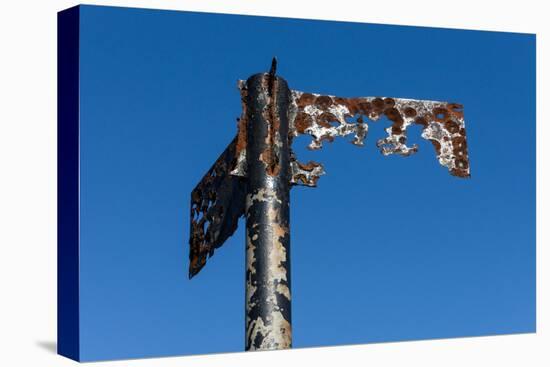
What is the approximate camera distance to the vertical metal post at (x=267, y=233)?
12.4 meters

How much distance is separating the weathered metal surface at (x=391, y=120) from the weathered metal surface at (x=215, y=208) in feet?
2.36

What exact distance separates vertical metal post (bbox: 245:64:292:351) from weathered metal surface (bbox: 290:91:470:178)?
33 cm

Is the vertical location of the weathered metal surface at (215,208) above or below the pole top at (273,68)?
below

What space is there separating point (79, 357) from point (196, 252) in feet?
5.29

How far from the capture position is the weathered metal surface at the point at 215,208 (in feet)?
43.3

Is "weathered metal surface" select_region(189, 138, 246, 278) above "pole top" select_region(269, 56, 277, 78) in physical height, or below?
below

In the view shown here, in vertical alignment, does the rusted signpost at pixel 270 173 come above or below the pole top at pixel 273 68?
below

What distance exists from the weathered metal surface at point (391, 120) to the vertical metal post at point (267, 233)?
33 centimetres

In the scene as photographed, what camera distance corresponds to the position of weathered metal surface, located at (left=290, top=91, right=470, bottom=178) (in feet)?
42.9

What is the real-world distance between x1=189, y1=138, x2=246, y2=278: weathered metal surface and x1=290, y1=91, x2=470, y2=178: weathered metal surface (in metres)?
0.72

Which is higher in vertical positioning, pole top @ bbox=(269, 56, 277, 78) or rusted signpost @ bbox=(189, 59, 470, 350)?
pole top @ bbox=(269, 56, 277, 78)

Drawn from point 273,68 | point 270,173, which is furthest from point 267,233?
point 273,68

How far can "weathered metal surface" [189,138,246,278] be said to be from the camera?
43.3 ft

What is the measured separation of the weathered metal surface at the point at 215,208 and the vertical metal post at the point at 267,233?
43 centimetres
